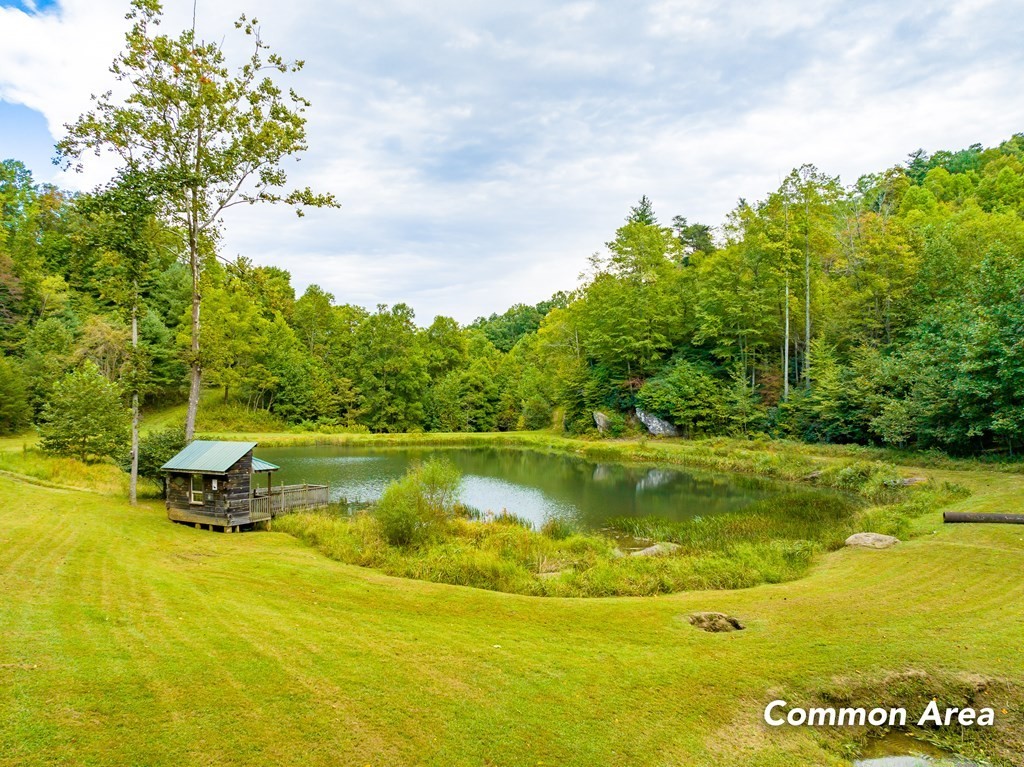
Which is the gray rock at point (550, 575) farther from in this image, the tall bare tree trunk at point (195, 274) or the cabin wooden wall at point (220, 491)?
the tall bare tree trunk at point (195, 274)

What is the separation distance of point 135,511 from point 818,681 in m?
17.9

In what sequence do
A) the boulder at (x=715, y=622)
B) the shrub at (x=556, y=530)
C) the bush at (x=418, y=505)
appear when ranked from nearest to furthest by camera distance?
the boulder at (x=715, y=622) → the bush at (x=418, y=505) → the shrub at (x=556, y=530)

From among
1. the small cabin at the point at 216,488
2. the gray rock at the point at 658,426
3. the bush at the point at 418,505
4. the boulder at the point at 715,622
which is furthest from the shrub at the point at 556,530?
the gray rock at the point at 658,426

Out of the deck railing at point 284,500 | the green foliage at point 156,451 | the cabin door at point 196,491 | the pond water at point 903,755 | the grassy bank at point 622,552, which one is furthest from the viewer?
the green foliage at point 156,451

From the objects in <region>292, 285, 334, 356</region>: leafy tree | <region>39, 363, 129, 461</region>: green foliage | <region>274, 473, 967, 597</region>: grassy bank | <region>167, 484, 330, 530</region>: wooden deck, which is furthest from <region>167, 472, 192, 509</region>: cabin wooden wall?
<region>292, 285, 334, 356</region>: leafy tree

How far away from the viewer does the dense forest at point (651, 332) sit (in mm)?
21094

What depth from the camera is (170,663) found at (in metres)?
5.70

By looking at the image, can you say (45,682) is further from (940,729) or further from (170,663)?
(940,729)

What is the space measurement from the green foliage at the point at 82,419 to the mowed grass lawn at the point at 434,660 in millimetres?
13214

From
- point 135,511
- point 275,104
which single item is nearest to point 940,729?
point 135,511

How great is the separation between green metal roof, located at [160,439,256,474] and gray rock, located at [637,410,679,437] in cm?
3442

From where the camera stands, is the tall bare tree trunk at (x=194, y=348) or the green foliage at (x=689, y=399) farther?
the green foliage at (x=689, y=399)

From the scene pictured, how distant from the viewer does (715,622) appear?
26.2 feet

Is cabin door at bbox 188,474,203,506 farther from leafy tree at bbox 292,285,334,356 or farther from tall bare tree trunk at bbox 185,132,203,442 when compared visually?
leafy tree at bbox 292,285,334,356
